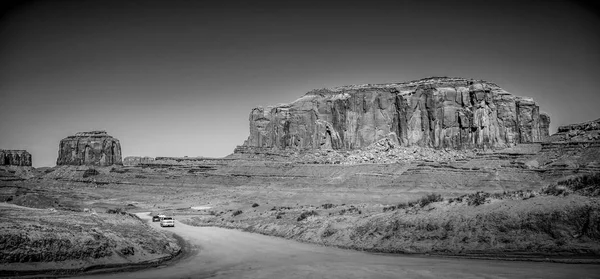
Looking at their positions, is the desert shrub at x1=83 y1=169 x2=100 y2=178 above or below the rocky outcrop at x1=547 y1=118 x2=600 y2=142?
below

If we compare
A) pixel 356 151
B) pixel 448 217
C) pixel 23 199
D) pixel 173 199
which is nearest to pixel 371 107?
pixel 356 151

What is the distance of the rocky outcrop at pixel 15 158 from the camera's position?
167500mm

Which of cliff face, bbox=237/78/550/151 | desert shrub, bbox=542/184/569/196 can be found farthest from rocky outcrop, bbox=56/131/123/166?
desert shrub, bbox=542/184/569/196

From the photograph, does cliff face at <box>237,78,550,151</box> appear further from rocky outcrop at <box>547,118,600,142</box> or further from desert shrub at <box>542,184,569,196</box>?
desert shrub at <box>542,184,569,196</box>

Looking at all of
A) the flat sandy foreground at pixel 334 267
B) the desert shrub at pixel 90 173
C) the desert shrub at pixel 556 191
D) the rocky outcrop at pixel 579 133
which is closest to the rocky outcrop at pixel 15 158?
the desert shrub at pixel 90 173

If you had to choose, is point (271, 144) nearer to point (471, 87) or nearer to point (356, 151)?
point (356, 151)

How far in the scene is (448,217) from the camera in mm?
22828

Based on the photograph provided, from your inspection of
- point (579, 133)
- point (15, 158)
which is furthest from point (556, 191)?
point (15, 158)

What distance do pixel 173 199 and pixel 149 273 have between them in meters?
75.2

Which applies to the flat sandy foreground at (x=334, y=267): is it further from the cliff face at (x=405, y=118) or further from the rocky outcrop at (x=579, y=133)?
the cliff face at (x=405, y=118)

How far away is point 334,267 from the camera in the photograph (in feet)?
57.4

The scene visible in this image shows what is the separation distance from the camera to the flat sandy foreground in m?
15.3

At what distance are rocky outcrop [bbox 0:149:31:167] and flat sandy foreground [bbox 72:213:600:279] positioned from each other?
584ft

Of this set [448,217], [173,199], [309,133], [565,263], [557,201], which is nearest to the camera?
[565,263]
